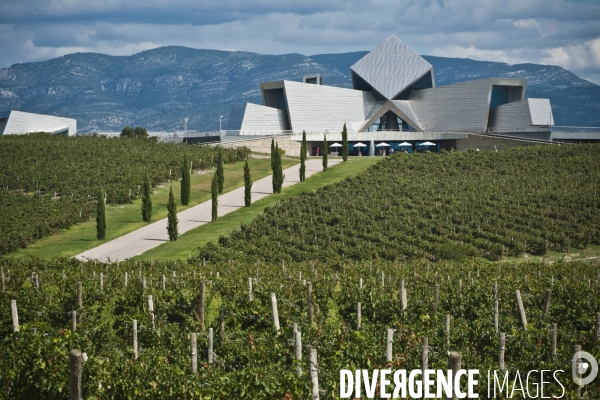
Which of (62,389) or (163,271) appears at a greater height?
(62,389)

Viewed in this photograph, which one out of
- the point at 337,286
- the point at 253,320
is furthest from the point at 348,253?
the point at 253,320

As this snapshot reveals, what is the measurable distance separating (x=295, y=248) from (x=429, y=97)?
235ft

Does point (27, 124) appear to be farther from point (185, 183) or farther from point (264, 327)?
point (264, 327)

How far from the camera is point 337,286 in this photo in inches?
1069

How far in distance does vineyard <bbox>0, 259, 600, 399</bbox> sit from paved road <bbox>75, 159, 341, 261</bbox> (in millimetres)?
11889

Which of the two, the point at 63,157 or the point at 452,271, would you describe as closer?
A: the point at 452,271

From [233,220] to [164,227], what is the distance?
Answer: 4363 mm

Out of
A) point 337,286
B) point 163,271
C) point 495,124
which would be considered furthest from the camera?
point 495,124

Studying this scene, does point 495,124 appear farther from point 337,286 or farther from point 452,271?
point 337,286

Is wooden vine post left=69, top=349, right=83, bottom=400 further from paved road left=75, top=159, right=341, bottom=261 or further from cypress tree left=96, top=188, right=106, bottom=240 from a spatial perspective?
cypress tree left=96, top=188, right=106, bottom=240

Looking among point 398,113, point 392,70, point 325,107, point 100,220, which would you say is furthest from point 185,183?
point 392,70

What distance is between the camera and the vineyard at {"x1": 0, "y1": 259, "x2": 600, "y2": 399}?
15125 mm

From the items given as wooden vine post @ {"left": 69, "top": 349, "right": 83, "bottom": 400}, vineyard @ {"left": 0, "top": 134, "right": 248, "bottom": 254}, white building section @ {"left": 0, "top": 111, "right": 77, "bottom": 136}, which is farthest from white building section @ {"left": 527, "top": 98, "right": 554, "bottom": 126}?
wooden vine post @ {"left": 69, "top": 349, "right": 83, "bottom": 400}

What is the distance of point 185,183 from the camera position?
196ft
